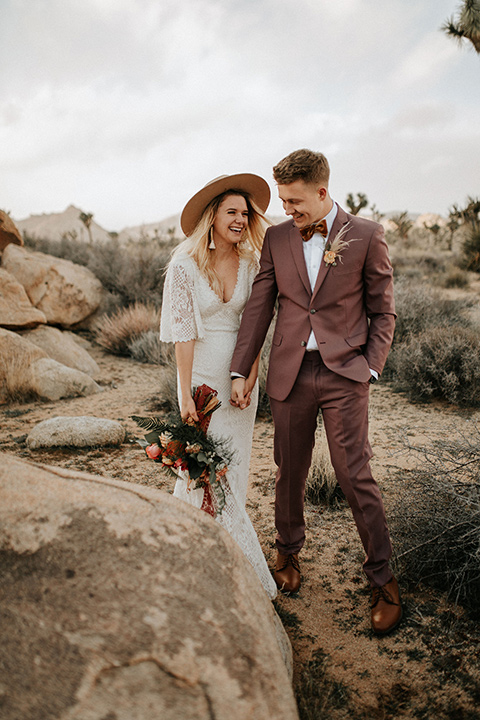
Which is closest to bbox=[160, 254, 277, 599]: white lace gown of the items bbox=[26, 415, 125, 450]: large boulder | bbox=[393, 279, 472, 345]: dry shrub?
bbox=[26, 415, 125, 450]: large boulder

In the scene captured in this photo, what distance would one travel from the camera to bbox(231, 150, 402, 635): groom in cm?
251

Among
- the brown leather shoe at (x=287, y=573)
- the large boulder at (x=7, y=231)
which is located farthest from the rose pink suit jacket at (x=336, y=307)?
the large boulder at (x=7, y=231)

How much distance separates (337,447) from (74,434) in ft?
11.3

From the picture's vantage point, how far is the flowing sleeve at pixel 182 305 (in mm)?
2775

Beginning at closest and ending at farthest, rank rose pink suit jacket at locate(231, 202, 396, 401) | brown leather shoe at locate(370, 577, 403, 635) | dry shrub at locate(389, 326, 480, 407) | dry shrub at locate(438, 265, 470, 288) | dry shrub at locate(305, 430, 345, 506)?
brown leather shoe at locate(370, 577, 403, 635)
rose pink suit jacket at locate(231, 202, 396, 401)
dry shrub at locate(305, 430, 345, 506)
dry shrub at locate(389, 326, 480, 407)
dry shrub at locate(438, 265, 470, 288)

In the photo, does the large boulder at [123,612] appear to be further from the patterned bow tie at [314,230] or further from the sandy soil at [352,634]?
the patterned bow tie at [314,230]

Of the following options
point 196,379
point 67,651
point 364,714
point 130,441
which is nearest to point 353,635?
point 364,714

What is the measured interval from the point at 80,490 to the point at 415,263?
59.1 feet

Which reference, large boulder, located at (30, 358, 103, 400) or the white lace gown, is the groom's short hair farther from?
large boulder, located at (30, 358, 103, 400)

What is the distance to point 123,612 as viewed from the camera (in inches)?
51.2

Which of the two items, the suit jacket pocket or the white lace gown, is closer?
the suit jacket pocket

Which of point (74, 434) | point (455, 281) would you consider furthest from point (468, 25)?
point (74, 434)

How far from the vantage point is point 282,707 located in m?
1.30

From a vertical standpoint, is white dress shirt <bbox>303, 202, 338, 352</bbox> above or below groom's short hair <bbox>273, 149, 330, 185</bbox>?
below
